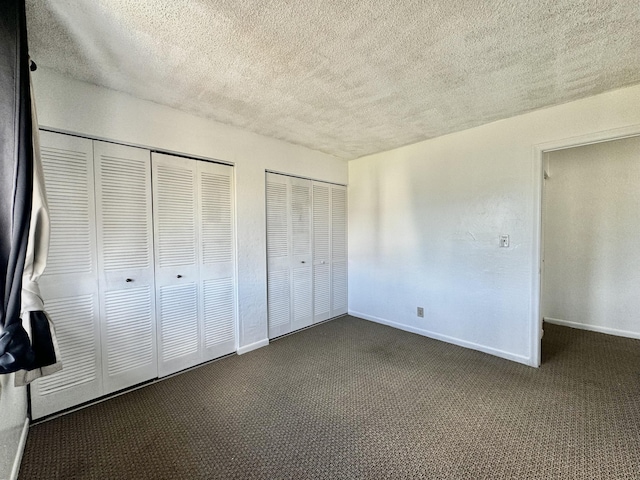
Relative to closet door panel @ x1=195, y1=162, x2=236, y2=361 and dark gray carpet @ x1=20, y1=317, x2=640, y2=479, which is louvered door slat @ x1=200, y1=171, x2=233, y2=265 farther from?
dark gray carpet @ x1=20, y1=317, x2=640, y2=479

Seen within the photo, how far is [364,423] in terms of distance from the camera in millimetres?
1864

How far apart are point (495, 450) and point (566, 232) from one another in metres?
3.42

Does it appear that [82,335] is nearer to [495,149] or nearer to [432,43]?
[432,43]

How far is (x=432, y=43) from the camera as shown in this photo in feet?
5.28

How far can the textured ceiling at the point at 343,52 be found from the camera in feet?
4.49

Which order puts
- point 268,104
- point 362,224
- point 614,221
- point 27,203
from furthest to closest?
point 362,224, point 614,221, point 268,104, point 27,203

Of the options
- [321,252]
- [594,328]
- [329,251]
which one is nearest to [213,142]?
[321,252]

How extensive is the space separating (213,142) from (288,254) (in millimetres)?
1538

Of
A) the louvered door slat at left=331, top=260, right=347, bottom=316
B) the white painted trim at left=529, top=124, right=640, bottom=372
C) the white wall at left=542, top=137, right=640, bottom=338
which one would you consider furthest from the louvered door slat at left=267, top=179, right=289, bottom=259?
the white wall at left=542, top=137, right=640, bottom=338

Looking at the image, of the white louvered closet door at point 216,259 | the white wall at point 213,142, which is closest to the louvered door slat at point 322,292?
the white wall at point 213,142

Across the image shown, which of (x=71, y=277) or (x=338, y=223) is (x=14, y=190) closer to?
(x=71, y=277)

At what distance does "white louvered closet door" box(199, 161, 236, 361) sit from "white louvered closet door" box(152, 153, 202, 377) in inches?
2.7

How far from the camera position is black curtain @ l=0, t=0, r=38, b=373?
3.57 feet

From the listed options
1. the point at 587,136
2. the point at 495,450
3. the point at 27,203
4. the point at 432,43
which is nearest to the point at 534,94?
→ the point at 587,136
